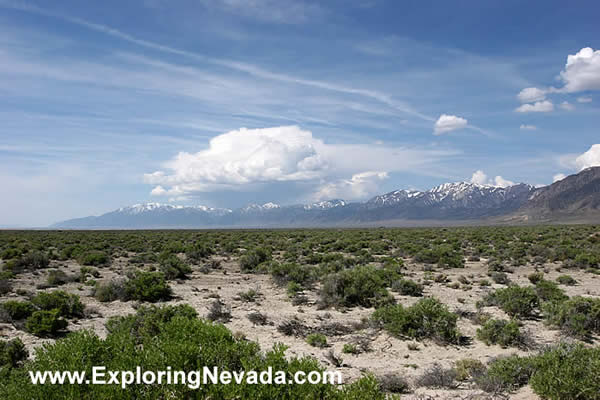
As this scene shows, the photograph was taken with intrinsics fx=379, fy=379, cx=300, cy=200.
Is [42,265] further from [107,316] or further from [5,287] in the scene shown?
[107,316]

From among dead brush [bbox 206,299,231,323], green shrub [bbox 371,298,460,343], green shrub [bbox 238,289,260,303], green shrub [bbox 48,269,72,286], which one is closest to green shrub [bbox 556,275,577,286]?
green shrub [bbox 371,298,460,343]

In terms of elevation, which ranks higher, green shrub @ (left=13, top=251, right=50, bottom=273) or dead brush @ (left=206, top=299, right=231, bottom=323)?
green shrub @ (left=13, top=251, right=50, bottom=273)

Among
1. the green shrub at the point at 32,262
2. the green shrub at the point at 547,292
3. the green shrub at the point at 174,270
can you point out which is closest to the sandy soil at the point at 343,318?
the green shrub at the point at 174,270

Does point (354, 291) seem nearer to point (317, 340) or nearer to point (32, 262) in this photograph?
point (317, 340)

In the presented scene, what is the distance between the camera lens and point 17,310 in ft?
40.2

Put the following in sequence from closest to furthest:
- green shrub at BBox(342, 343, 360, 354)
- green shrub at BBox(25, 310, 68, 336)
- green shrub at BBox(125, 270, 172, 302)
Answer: green shrub at BBox(342, 343, 360, 354) < green shrub at BBox(25, 310, 68, 336) < green shrub at BBox(125, 270, 172, 302)

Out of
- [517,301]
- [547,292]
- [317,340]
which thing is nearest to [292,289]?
[317,340]

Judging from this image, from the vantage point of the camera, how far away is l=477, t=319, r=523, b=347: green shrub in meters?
10.3

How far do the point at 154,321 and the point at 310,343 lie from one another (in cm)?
445

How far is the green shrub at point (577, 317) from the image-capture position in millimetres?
10836

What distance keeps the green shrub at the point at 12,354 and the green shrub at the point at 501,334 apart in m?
11.8

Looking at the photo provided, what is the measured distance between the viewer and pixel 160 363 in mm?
5594

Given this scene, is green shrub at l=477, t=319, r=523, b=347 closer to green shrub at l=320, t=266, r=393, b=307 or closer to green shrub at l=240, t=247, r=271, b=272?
green shrub at l=320, t=266, r=393, b=307

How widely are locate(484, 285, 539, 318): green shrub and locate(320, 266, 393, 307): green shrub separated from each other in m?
3.94
